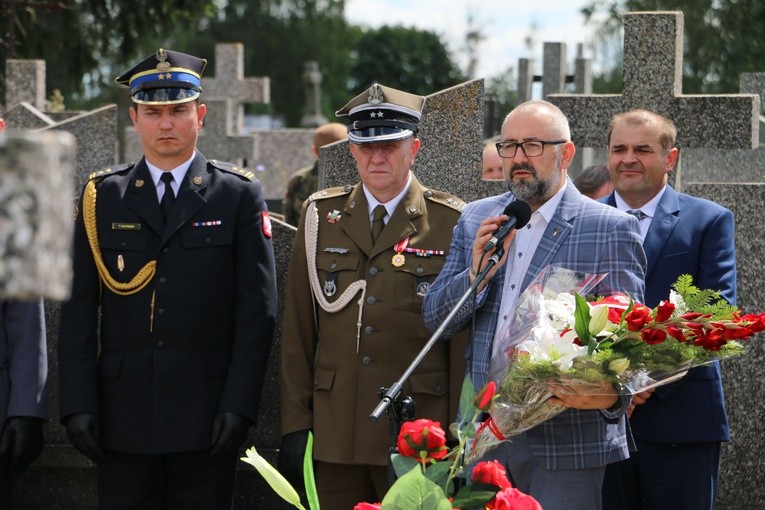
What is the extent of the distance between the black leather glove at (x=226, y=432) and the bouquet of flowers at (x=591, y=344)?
4.36ft

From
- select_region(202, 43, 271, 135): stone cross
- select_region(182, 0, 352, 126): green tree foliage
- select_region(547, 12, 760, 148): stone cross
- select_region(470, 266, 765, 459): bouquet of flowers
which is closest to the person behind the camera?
select_region(470, 266, 765, 459): bouquet of flowers

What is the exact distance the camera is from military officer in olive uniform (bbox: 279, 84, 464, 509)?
4566mm

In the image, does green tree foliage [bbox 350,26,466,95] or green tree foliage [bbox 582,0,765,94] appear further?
green tree foliage [bbox 350,26,466,95]

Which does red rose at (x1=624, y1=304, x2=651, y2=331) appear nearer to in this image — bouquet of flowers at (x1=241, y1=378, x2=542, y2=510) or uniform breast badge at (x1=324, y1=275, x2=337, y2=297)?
bouquet of flowers at (x1=241, y1=378, x2=542, y2=510)

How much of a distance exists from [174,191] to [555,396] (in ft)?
6.25

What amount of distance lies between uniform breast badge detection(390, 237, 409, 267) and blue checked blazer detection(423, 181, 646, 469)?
21.2 inches

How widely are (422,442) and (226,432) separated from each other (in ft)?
7.04

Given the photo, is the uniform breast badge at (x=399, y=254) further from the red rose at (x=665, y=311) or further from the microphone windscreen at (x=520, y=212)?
the red rose at (x=665, y=311)

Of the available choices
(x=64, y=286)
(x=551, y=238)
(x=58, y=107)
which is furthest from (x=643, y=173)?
(x=58, y=107)

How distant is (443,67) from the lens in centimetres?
5844

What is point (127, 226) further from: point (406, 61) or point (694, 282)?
point (406, 61)

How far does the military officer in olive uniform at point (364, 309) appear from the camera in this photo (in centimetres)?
457

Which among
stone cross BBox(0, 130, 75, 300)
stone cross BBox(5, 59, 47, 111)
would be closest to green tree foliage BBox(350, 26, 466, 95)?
stone cross BBox(5, 59, 47, 111)

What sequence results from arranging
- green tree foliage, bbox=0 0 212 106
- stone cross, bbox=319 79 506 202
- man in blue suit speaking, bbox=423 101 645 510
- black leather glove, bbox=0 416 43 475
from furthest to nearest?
green tree foliage, bbox=0 0 212 106
stone cross, bbox=319 79 506 202
black leather glove, bbox=0 416 43 475
man in blue suit speaking, bbox=423 101 645 510
